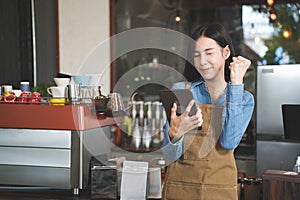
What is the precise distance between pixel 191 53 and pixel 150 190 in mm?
737

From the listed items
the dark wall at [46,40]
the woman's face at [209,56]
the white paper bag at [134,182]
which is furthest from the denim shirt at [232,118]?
the dark wall at [46,40]

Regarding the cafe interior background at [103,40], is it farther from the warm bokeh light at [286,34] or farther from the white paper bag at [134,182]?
the white paper bag at [134,182]

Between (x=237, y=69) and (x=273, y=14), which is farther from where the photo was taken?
(x=273, y=14)

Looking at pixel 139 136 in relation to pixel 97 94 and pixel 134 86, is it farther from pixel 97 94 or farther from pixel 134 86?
pixel 97 94

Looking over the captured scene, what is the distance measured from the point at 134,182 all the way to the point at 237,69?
2.54 ft

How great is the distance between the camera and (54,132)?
221cm

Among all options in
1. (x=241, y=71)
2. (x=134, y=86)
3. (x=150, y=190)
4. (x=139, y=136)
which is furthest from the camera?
(x=134, y=86)

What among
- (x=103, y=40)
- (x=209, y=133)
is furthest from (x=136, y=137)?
(x=209, y=133)

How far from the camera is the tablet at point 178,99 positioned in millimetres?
1746

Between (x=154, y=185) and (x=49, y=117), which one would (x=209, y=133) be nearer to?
(x=154, y=185)

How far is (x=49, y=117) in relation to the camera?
2.18m

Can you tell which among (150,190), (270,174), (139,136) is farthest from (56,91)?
(139,136)

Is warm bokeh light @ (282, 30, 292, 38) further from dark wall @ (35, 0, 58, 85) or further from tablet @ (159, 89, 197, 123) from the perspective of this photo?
tablet @ (159, 89, 197, 123)

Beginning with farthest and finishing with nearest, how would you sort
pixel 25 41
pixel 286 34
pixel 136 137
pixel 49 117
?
pixel 286 34, pixel 136 137, pixel 25 41, pixel 49 117
